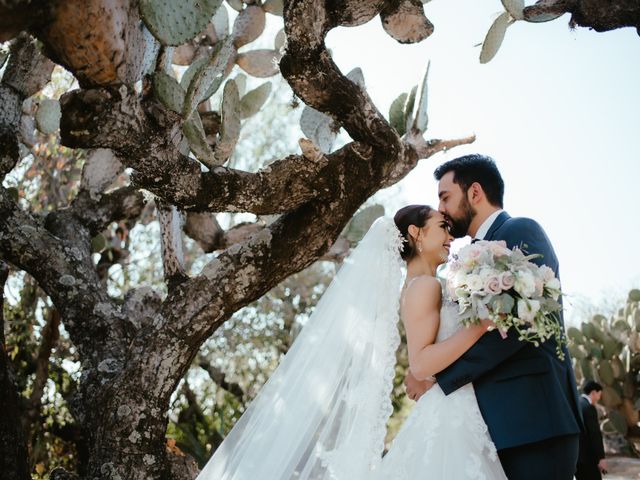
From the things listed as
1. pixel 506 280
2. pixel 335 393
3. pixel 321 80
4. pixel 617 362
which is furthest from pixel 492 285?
pixel 617 362

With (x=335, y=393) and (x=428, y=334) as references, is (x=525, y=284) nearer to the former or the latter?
(x=428, y=334)

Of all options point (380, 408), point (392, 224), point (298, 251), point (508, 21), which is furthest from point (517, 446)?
point (508, 21)

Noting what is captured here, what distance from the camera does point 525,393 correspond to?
2.59 m

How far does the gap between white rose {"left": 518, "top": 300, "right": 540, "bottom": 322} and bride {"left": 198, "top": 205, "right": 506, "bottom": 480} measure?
230 millimetres

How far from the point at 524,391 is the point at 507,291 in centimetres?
39

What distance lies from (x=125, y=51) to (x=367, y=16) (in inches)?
56.0

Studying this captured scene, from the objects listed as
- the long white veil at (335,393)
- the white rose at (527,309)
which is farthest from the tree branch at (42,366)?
the white rose at (527,309)

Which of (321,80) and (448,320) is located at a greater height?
(321,80)

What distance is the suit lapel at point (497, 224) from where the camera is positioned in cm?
295

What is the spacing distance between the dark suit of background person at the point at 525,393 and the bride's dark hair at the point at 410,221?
58 centimetres

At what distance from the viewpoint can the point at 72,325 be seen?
409 centimetres

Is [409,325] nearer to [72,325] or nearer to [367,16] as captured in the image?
[367,16]

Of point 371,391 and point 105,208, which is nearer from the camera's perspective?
point 371,391

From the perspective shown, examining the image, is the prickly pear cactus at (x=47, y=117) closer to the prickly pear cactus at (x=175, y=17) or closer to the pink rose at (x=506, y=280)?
the prickly pear cactus at (x=175, y=17)
